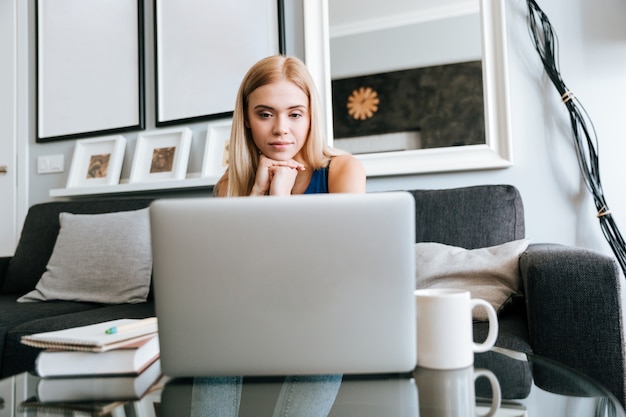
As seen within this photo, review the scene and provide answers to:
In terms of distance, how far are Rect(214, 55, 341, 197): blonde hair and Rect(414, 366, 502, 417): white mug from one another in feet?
2.72

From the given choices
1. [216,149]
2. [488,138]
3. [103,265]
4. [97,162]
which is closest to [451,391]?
[488,138]

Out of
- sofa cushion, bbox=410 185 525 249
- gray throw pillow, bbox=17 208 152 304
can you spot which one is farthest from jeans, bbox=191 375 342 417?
gray throw pillow, bbox=17 208 152 304

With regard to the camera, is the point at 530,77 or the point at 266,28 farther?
the point at 266,28

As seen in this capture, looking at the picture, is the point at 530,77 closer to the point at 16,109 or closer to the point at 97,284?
the point at 97,284

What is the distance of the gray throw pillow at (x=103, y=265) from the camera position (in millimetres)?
1846

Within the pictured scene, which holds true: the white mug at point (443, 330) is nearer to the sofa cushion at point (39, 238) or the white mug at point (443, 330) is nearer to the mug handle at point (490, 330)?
the mug handle at point (490, 330)

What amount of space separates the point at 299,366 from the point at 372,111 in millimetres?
1565

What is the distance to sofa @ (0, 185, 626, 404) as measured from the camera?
1.04 m

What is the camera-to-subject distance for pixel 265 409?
0.57m

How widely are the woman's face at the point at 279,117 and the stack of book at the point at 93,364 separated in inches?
27.5

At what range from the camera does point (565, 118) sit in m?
1.80

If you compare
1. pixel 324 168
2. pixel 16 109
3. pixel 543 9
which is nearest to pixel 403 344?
pixel 324 168

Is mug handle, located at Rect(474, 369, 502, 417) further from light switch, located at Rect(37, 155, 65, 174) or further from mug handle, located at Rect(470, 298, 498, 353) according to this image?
light switch, located at Rect(37, 155, 65, 174)

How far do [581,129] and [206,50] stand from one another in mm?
1589
